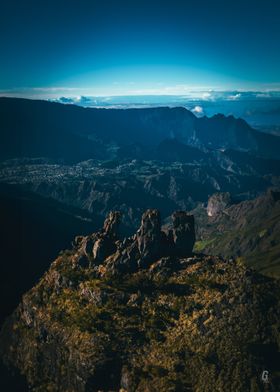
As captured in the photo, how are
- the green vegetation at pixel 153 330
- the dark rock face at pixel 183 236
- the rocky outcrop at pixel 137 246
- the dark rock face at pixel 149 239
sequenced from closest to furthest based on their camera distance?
the green vegetation at pixel 153 330, the rocky outcrop at pixel 137 246, the dark rock face at pixel 149 239, the dark rock face at pixel 183 236

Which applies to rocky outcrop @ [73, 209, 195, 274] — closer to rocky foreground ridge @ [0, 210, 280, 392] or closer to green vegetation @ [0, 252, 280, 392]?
rocky foreground ridge @ [0, 210, 280, 392]

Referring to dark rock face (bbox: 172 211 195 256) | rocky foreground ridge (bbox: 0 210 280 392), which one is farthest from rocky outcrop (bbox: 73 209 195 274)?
rocky foreground ridge (bbox: 0 210 280 392)

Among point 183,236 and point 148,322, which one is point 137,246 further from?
point 148,322

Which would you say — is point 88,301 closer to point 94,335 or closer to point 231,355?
point 94,335

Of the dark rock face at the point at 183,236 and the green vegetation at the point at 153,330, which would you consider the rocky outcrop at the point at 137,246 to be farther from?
the green vegetation at the point at 153,330

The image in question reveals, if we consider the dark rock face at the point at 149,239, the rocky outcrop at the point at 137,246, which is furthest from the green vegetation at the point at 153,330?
the dark rock face at the point at 149,239

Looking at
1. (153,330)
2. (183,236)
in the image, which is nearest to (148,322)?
(153,330)

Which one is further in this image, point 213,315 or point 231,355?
point 213,315

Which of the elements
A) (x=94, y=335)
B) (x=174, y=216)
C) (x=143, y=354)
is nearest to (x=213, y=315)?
(x=143, y=354)
